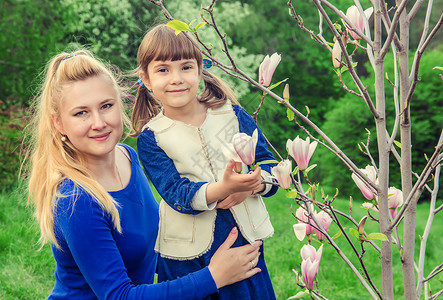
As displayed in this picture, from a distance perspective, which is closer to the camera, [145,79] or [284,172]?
[284,172]

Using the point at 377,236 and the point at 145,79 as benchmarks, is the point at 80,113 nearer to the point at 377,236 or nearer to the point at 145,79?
the point at 145,79

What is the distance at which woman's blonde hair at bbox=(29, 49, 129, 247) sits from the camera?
194 centimetres

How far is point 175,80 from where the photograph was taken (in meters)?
1.91

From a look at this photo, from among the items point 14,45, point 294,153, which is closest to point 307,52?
point 14,45

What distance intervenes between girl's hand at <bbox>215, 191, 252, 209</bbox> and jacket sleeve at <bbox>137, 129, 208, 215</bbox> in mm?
87

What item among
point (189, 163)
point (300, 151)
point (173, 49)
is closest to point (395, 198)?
point (300, 151)

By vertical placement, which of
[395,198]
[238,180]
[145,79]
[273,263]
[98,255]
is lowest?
[273,263]

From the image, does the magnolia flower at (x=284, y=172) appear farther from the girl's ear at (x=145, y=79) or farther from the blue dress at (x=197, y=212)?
the girl's ear at (x=145, y=79)

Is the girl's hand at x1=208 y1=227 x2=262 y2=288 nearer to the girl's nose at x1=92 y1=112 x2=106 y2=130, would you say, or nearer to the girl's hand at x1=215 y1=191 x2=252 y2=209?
the girl's hand at x1=215 y1=191 x2=252 y2=209

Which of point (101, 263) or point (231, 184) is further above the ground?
point (231, 184)

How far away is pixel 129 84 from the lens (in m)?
2.43

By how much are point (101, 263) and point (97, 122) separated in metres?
0.47

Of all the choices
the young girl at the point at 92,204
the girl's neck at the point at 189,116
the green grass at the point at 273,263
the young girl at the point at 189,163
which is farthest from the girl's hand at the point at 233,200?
the green grass at the point at 273,263

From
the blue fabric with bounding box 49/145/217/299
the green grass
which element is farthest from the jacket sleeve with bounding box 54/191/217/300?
the green grass
